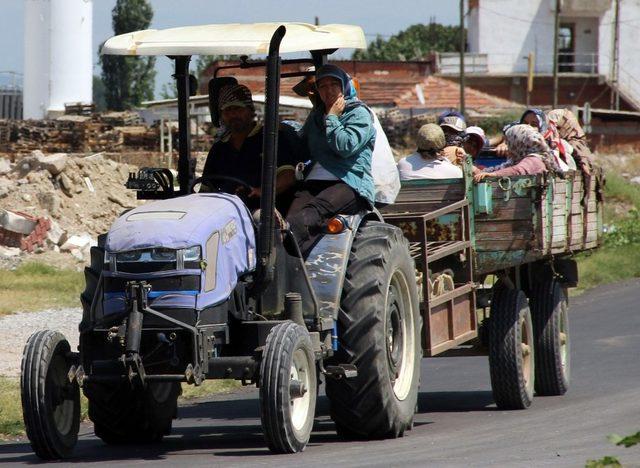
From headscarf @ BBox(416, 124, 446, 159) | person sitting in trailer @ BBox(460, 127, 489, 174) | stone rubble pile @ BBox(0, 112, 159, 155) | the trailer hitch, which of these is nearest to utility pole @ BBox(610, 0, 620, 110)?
stone rubble pile @ BBox(0, 112, 159, 155)

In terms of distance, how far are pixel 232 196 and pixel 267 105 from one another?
0.60 meters

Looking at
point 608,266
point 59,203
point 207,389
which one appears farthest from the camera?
point 59,203

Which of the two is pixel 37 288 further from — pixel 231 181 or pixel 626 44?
pixel 626 44

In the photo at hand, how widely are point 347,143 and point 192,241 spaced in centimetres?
156

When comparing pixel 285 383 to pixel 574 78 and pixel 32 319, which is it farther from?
pixel 574 78

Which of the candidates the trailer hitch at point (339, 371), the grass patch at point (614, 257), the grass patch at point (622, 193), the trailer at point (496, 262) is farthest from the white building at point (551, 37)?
the trailer hitch at point (339, 371)

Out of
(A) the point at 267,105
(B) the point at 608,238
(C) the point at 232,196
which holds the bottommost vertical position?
(B) the point at 608,238

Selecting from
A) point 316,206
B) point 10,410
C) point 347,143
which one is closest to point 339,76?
point 347,143

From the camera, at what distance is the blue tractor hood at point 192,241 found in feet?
26.7

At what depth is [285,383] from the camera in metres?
8.12

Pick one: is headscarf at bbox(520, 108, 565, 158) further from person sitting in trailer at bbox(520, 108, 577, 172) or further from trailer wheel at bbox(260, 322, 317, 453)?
trailer wheel at bbox(260, 322, 317, 453)

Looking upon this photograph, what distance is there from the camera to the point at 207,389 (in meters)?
13.5

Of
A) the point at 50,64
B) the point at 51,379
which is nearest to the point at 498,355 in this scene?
the point at 51,379

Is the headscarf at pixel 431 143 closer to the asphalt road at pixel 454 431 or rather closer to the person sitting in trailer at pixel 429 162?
the person sitting in trailer at pixel 429 162
